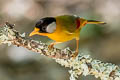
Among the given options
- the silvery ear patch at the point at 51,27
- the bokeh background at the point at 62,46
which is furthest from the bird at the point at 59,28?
the bokeh background at the point at 62,46

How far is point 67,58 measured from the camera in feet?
4.25

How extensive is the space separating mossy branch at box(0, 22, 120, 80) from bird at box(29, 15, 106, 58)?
0.03m

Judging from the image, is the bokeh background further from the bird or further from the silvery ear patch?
the silvery ear patch

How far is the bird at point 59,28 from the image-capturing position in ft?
3.87

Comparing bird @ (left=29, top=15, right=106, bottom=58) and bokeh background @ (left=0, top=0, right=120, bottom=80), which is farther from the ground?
bird @ (left=29, top=15, right=106, bottom=58)

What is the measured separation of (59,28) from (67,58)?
0.46 ft

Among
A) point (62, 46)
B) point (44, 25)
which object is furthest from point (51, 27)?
point (62, 46)

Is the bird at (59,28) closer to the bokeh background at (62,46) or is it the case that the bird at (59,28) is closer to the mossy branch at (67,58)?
the mossy branch at (67,58)

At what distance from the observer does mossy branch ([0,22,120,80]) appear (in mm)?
1175

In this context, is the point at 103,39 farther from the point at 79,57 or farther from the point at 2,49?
the point at 79,57

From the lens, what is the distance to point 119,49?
323 centimetres

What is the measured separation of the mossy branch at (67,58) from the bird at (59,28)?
0.03 m

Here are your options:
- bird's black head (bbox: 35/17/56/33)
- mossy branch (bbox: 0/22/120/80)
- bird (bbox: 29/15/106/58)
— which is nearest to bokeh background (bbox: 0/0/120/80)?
bird (bbox: 29/15/106/58)

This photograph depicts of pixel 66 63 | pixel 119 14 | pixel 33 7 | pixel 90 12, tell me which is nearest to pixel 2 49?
pixel 33 7
